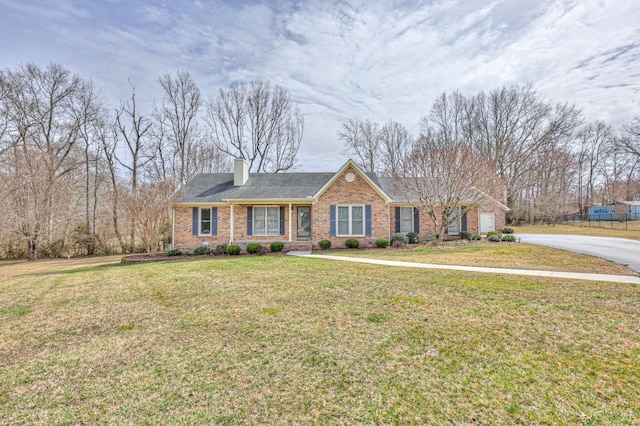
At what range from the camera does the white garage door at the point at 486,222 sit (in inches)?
858

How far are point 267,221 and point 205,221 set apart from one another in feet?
12.3

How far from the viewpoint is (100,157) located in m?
27.3

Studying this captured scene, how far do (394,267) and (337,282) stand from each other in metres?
2.91

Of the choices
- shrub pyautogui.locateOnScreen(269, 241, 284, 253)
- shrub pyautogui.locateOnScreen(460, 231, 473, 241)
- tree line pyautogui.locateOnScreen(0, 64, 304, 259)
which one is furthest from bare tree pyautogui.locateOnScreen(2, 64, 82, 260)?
shrub pyautogui.locateOnScreen(460, 231, 473, 241)

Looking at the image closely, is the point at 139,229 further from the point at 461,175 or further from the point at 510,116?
the point at 510,116

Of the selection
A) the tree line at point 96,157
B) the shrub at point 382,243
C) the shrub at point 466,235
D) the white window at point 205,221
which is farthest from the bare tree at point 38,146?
the shrub at point 466,235

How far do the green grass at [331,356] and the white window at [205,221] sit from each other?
10.3m

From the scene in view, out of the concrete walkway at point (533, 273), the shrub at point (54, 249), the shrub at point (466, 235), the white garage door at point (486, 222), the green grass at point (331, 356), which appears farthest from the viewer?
the white garage door at point (486, 222)

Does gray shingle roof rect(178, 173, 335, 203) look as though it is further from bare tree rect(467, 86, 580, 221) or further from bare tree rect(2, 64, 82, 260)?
bare tree rect(467, 86, 580, 221)

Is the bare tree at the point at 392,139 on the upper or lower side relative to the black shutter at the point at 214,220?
upper

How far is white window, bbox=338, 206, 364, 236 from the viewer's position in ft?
55.3

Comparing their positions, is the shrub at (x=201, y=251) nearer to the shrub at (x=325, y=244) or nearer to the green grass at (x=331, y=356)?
the shrub at (x=325, y=244)

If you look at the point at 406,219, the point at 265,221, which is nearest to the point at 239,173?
the point at 265,221

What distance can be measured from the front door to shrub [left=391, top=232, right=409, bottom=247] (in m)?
4.79
